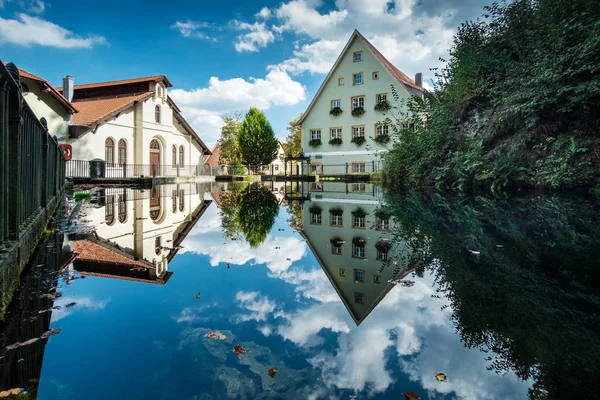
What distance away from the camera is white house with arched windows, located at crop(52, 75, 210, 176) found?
2370 centimetres

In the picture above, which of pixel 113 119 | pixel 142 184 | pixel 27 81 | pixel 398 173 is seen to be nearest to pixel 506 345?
pixel 398 173

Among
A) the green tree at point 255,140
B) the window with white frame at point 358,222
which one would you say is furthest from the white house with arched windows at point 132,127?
the window with white frame at point 358,222

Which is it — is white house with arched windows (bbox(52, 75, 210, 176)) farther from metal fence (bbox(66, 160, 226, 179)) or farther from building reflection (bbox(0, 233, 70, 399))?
building reflection (bbox(0, 233, 70, 399))

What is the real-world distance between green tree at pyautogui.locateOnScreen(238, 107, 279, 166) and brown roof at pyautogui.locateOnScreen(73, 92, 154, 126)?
1179cm

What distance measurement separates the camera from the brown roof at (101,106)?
78.4 ft

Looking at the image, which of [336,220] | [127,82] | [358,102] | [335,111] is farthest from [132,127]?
[336,220]

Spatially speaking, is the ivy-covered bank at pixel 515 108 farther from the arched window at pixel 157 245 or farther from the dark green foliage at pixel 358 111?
the dark green foliage at pixel 358 111

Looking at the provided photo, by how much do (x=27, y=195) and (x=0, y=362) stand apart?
2134 millimetres

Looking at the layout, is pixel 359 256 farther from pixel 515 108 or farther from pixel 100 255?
pixel 515 108

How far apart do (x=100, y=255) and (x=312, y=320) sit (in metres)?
2.67

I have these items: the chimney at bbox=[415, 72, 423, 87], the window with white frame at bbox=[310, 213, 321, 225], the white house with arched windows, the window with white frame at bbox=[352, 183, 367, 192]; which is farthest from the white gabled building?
the window with white frame at bbox=[310, 213, 321, 225]

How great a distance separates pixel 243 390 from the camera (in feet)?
4.50

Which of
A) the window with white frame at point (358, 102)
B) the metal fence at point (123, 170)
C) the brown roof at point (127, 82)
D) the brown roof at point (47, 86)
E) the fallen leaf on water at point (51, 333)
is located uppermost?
the brown roof at point (127, 82)

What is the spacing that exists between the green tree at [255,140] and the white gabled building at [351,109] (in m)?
6.12
